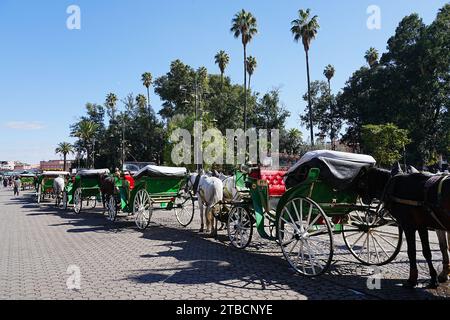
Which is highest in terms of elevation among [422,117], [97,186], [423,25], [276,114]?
[423,25]

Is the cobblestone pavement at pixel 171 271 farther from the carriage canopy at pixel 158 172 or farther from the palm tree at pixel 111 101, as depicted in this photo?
the palm tree at pixel 111 101

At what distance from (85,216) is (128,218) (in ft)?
7.53

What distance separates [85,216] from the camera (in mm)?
15719

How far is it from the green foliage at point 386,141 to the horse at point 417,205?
28.2 m

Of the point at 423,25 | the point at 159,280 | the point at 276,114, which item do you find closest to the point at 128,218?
the point at 159,280

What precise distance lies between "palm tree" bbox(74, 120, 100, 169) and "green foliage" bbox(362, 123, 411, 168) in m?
51.9

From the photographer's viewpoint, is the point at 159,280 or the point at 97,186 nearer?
the point at 159,280

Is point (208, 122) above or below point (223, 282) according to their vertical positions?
above

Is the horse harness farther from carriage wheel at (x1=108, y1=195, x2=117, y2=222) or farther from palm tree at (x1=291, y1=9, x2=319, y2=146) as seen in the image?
palm tree at (x1=291, y1=9, x2=319, y2=146)

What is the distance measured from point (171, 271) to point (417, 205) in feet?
13.0

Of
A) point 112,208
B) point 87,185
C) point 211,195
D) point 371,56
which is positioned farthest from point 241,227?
point 371,56

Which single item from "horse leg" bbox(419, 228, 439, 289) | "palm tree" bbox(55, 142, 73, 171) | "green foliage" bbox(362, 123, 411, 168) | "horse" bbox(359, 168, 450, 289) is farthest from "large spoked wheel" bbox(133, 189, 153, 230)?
"palm tree" bbox(55, 142, 73, 171)
